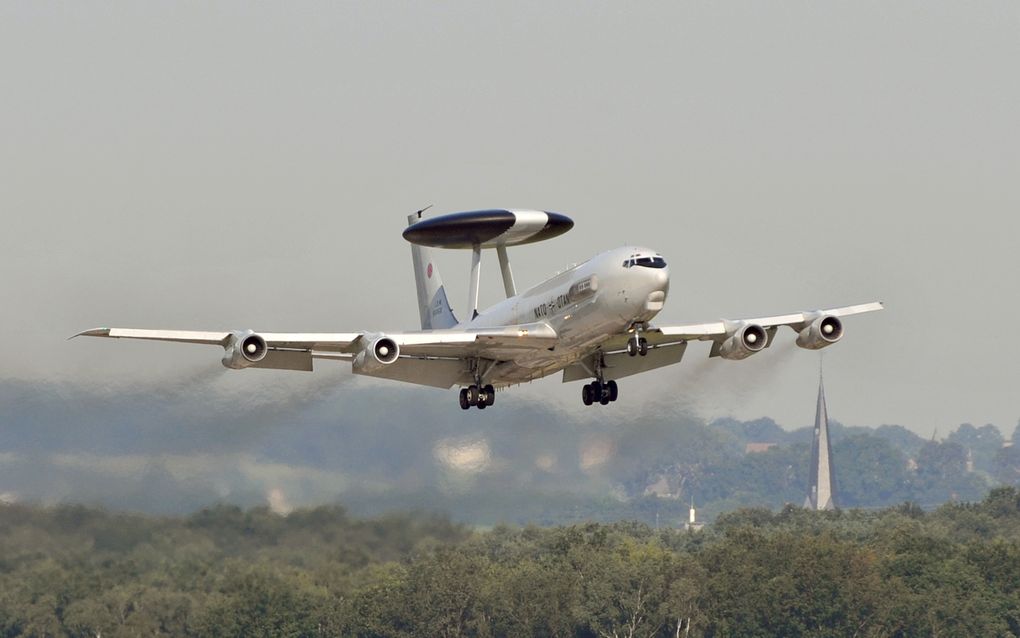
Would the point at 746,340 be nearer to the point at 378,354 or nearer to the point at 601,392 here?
the point at 601,392

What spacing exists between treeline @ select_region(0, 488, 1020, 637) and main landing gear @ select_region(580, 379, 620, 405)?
16685 mm

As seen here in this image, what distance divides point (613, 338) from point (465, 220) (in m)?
6.86

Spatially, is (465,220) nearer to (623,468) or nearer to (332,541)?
(623,468)

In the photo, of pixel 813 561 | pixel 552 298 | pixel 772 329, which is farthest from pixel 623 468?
pixel 813 561

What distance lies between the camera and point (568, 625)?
376 ft

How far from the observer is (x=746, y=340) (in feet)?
184

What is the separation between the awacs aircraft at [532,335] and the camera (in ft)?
170

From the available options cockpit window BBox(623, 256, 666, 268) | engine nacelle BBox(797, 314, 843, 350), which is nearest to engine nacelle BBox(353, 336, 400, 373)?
cockpit window BBox(623, 256, 666, 268)

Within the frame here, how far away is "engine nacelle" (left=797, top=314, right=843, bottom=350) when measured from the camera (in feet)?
186

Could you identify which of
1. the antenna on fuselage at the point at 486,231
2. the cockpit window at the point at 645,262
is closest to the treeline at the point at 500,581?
the antenna on fuselage at the point at 486,231

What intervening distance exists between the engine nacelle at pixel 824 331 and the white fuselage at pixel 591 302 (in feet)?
23.6

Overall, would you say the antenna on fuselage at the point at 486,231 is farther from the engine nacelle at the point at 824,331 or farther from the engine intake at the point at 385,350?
the engine nacelle at the point at 824,331

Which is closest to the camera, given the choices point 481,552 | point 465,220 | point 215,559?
point 465,220

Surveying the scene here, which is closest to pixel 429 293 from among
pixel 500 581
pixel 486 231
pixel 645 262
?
pixel 486 231
